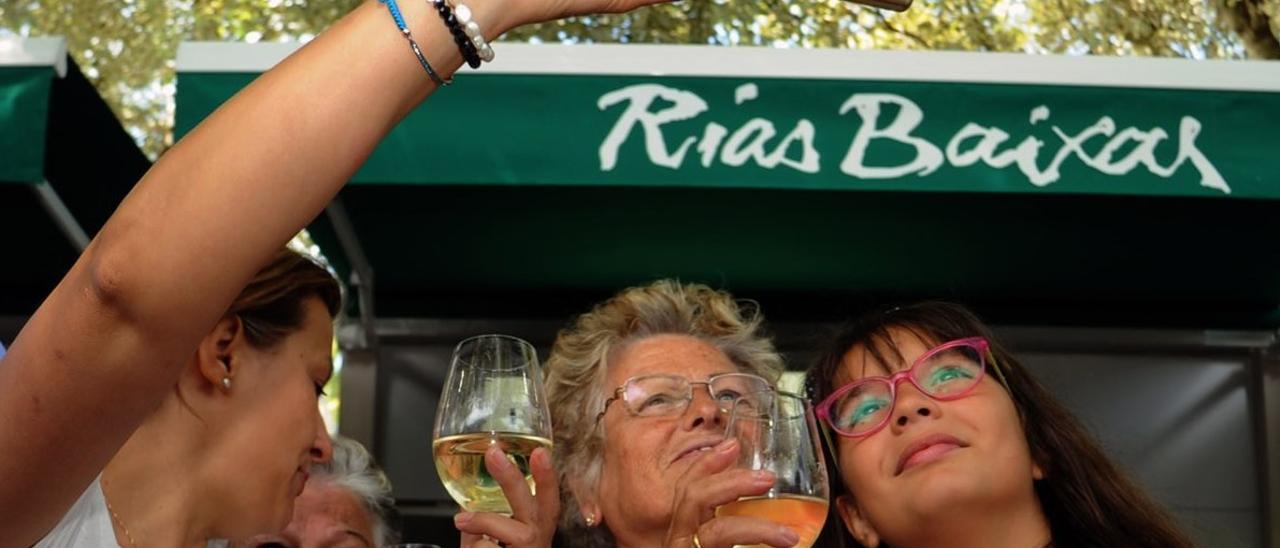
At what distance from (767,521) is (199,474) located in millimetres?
778

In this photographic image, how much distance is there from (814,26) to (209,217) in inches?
242

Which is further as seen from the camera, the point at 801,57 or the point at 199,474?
the point at 801,57

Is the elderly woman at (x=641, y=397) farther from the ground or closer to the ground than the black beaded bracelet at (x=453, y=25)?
closer to the ground

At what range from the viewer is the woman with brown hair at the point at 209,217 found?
1.28 m

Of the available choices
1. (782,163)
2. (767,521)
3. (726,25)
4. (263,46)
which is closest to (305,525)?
(263,46)

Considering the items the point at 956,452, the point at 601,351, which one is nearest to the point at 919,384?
the point at 956,452

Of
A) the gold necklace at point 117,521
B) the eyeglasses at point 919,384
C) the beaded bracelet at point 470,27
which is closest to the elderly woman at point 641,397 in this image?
the eyeglasses at point 919,384

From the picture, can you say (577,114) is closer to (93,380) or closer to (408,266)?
(408,266)

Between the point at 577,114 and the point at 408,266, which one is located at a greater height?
the point at 577,114

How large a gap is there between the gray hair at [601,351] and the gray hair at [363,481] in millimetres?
483

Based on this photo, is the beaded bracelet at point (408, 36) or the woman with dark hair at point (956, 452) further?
the woman with dark hair at point (956, 452)

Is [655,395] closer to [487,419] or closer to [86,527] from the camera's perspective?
[487,419]

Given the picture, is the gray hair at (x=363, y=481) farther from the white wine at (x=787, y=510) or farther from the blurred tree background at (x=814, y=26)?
the blurred tree background at (x=814, y=26)

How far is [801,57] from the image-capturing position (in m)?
3.53
